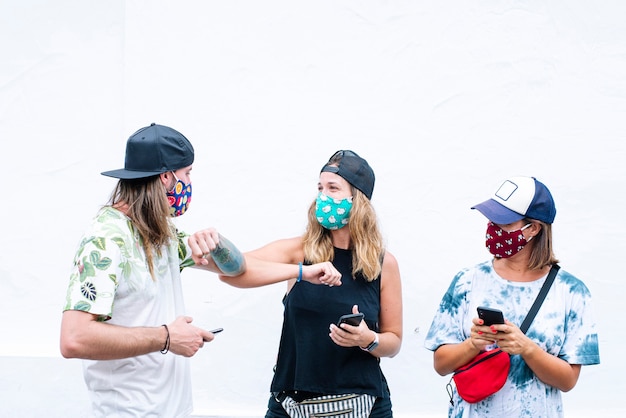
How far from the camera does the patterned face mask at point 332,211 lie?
3.57 m

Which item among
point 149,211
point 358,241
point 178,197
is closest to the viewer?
point 149,211

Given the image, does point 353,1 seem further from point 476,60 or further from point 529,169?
point 529,169

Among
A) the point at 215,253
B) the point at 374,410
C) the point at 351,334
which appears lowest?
the point at 374,410

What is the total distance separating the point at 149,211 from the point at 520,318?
5.01 feet

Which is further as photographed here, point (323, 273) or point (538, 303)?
point (323, 273)

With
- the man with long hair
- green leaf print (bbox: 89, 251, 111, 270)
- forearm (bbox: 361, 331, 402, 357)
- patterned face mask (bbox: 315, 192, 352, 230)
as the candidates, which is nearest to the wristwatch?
forearm (bbox: 361, 331, 402, 357)

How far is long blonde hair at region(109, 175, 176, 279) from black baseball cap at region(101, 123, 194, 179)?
0.04 meters

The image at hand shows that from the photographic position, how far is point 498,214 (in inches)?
127

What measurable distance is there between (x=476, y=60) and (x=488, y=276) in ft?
5.70

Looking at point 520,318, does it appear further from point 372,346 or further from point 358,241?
point 358,241

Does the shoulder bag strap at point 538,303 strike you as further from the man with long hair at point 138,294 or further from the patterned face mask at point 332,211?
the man with long hair at point 138,294

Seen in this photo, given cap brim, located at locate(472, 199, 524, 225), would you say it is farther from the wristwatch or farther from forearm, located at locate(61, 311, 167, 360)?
forearm, located at locate(61, 311, 167, 360)

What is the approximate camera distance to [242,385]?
4586 millimetres

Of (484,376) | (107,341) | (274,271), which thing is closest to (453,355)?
(484,376)
